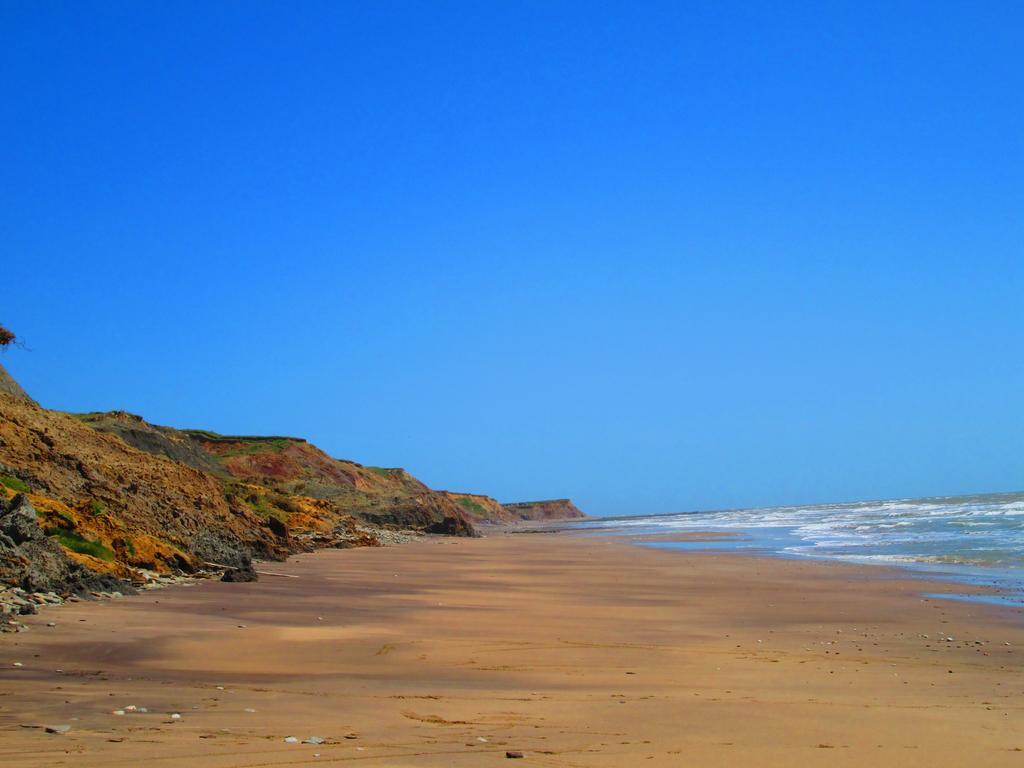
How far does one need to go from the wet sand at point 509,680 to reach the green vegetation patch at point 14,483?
3254 mm

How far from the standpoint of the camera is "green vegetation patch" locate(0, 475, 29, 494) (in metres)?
13.9

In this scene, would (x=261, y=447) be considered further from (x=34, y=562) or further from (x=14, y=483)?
(x=34, y=562)

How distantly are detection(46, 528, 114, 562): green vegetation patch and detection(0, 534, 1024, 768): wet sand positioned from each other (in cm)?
134

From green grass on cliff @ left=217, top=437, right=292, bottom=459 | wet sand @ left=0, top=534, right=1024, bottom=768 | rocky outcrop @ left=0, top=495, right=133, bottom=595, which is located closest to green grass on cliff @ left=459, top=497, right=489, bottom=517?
green grass on cliff @ left=217, top=437, right=292, bottom=459

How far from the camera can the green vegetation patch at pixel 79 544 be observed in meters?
13.1

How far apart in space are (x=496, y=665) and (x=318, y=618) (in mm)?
3696

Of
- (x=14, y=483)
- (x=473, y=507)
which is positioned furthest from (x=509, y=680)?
(x=473, y=507)

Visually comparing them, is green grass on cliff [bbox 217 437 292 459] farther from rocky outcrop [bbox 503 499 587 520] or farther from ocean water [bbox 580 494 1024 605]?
rocky outcrop [bbox 503 499 587 520]

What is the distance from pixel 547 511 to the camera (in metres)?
119

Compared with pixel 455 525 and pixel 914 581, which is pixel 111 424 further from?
pixel 914 581

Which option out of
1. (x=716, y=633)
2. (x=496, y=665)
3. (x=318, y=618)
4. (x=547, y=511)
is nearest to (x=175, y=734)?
(x=496, y=665)

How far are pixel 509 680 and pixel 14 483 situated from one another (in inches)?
401

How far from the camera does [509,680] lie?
781 centimetres

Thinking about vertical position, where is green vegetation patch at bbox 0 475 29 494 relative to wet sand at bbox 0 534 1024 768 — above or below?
above
